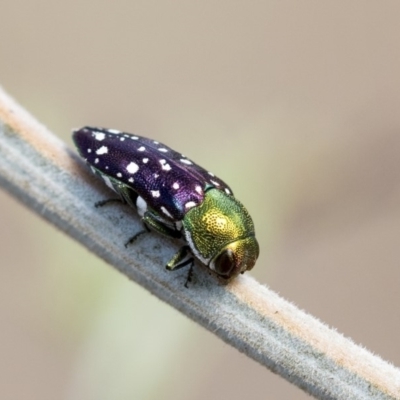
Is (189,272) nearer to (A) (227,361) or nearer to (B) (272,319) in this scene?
(B) (272,319)

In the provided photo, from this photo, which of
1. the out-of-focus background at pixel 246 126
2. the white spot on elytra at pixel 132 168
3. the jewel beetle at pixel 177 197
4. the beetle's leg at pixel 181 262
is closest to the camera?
the beetle's leg at pixel 181 262

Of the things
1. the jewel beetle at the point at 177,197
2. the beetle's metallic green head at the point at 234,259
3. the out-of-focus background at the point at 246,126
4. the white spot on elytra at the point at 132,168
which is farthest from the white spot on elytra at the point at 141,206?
the out-of-focus background at the point at 246,126

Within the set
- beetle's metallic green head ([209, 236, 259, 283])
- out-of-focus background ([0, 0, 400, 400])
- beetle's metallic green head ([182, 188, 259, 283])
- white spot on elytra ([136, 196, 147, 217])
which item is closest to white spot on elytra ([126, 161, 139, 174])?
white spot on elytra ([136, 196, 147, 217])

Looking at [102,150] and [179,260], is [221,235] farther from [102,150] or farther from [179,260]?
[102,150]

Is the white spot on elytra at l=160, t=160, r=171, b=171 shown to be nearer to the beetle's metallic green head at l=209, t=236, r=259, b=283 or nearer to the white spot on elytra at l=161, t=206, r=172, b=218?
the white spot on elytra at l=161, t=206, r=172, b=218

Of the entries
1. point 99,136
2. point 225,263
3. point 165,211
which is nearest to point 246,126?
point 99,136

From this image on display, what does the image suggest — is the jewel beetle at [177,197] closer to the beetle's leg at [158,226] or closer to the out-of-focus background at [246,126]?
the beetle's leg at [158,226]

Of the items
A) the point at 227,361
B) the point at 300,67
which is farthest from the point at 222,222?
the point at 300,67
